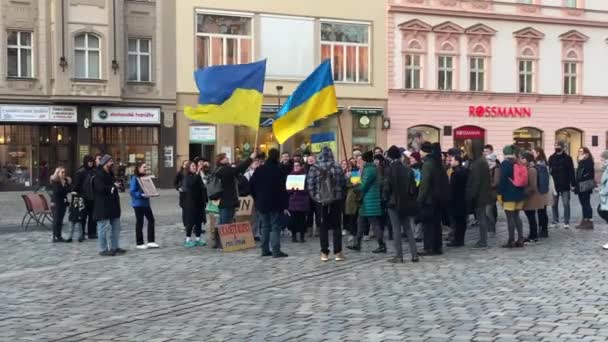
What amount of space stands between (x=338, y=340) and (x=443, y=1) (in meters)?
34.6

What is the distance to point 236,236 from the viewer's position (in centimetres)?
1348

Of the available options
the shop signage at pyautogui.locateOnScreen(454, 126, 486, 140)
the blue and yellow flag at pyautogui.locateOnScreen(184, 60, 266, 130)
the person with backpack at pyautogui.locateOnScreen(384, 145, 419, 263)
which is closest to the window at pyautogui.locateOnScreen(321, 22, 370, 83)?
the shop signage at pyautogui.locateOnScreen(454, 126, 486, 140)

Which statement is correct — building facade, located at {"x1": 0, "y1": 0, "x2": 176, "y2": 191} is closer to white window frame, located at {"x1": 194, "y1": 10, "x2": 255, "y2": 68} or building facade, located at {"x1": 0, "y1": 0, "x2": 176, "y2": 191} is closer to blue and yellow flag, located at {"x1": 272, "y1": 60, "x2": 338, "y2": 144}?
white window frame, located at {"x1": 194, "y1": 10, "x2": 255, "y2": 68}

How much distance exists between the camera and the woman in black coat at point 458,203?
13.7 meters

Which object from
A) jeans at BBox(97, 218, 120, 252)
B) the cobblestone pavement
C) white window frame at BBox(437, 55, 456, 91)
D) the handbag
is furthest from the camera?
white window frame at BBox(437, 55, 456, 91)

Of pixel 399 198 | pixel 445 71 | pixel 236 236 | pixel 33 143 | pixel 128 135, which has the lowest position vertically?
pixel 236 236

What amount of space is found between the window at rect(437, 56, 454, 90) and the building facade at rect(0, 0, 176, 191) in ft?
47.3

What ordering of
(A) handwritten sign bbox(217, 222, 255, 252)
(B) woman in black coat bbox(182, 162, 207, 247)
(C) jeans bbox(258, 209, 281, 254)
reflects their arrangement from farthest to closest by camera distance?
1. (B) woman in black coat bbox(182, 162, 207, 247)
2. (A) handwritten sign bbox(217, 222, 255, 252)
3. (C) jeans bbox(258, 209, 281, 254)

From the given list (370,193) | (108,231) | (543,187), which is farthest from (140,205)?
(543,187)

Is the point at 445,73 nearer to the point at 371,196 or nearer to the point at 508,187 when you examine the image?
the point at 508,187

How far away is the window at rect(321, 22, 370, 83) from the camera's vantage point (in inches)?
1497

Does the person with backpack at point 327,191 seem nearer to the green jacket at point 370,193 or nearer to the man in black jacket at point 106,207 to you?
the green jacket at point 370,193

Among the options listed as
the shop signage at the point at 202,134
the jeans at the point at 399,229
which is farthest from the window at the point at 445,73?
the jeans at the point at 399,229

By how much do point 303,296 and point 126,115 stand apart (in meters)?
26.5
